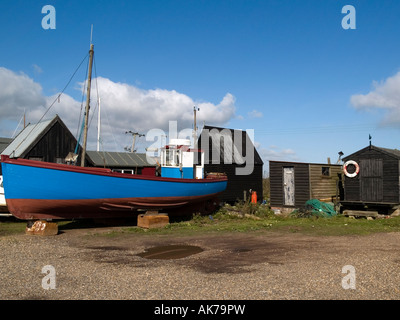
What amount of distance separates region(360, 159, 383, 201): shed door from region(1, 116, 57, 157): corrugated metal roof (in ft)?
62.0

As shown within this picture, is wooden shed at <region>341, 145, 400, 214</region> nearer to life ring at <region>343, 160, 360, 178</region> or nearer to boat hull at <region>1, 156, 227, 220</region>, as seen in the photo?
life ring at <region>343, 160, 360, 178</region>

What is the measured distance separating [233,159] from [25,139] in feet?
48.3

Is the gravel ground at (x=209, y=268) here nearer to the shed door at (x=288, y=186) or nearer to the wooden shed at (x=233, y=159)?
the shed door at (x=288, y=186)

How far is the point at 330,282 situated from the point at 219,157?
20334 mm

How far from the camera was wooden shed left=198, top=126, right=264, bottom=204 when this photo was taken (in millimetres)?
26516

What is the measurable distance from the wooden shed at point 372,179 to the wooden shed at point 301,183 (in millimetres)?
1692

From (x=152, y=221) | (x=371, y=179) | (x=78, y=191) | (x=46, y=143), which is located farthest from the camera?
(x=46, y=143)

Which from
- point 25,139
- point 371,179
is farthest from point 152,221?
point 25,139

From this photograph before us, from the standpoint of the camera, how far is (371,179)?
1916 cm

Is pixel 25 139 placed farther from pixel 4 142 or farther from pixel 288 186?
pixel 288 186
